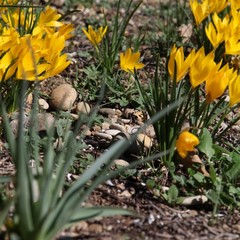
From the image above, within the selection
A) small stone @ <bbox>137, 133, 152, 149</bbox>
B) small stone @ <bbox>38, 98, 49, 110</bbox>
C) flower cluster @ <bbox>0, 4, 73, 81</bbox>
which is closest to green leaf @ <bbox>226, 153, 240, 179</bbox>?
small stone @ <bbox>137, 133, 152, 149</bbox>

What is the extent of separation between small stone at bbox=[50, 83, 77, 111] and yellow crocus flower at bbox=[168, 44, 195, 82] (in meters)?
0.74

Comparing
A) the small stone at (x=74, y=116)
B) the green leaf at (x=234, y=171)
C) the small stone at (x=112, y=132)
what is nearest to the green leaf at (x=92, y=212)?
the green leaf at (x=234, y=171)

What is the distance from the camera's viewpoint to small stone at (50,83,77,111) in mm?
3365

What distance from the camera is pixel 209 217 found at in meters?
2.53

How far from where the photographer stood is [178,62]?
8.98 ft

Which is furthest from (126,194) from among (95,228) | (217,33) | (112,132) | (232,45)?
(217,33)

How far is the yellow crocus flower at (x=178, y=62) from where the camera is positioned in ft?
8.95

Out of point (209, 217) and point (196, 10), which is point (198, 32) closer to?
point (196, 10)

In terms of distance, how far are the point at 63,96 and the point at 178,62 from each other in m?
0.83

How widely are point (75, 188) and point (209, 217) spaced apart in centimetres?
64

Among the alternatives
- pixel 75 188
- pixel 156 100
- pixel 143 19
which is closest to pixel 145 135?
pixel 156 100

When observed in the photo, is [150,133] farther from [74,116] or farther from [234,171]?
[234,171]

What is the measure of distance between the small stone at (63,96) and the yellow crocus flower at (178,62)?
0.74 meters

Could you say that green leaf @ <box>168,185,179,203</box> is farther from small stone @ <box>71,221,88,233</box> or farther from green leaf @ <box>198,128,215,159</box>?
small stone @ <box>71,221,88,233</box>
